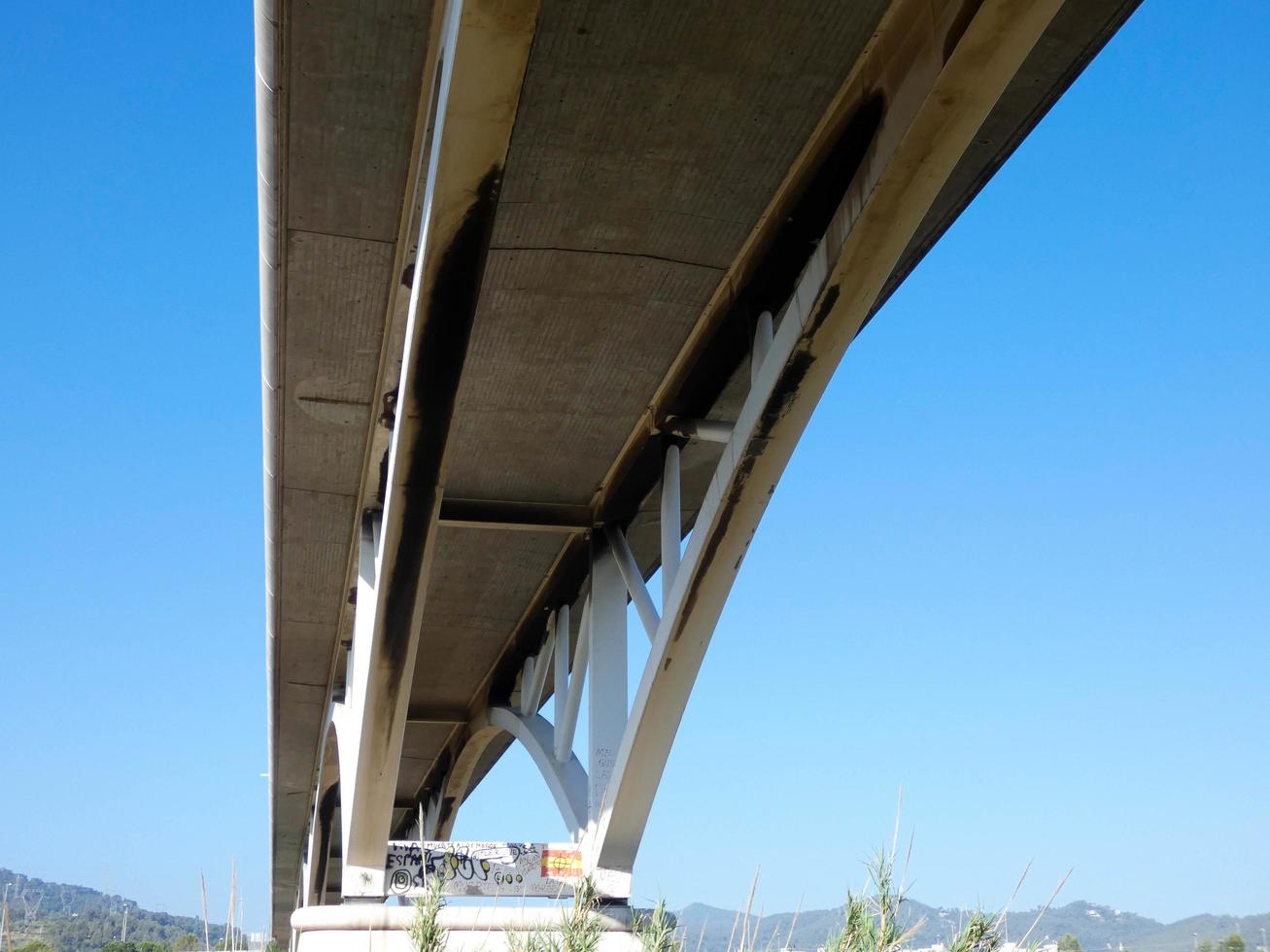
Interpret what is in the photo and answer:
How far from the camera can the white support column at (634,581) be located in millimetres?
13688

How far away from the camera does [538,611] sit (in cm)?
1941

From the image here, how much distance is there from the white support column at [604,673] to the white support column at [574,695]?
0.26m

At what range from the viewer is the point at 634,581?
47.9ft

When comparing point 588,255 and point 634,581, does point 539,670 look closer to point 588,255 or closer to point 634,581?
point 634,581

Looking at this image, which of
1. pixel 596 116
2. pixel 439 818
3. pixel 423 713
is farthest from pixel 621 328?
pixel 439 818

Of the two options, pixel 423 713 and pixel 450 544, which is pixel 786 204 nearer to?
pixel 450 544

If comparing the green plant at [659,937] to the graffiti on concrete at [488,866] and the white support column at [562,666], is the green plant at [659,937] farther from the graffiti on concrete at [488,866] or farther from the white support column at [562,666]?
the white support column at [562,666]

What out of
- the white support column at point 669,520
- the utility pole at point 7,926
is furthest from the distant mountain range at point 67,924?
the white support column at point 669,520

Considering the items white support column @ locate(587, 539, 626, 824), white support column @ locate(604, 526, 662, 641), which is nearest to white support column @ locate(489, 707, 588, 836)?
white support column @ locate(587, 539, 626, 824)

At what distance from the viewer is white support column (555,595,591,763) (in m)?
16.3

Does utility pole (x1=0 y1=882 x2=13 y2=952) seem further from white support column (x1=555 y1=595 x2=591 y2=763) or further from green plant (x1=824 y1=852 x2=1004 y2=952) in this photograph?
white support column (x1=555 y1=595 x2=591 y2=763)

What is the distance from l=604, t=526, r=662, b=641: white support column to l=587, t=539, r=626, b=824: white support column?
0.14m

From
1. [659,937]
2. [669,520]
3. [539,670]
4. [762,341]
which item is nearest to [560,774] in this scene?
[539,670]

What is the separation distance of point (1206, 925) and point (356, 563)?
528 feet
